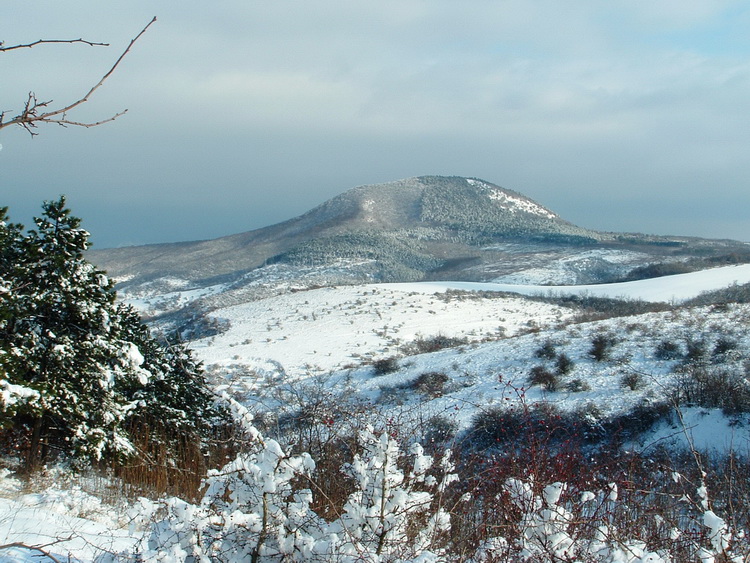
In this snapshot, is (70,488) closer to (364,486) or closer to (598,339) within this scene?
(364,486)

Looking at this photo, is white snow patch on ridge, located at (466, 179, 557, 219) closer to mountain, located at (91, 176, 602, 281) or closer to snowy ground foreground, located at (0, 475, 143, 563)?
mountain, located at (91, 176, 602, 281)

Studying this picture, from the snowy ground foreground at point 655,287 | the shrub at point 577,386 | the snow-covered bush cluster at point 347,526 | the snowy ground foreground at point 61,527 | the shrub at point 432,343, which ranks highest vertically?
the snow-covered bush cluster at point 347,526

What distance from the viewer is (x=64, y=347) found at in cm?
717

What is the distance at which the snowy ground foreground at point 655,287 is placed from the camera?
29.7m

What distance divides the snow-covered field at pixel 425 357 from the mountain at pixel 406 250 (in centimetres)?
994

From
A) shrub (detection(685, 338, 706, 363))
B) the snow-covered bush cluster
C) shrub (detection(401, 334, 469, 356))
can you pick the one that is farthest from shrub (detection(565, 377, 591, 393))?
the snow-covered bush cluster

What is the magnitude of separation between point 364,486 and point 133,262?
8423 cm

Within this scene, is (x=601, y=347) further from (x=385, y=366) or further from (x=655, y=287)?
(x=655, y=287)

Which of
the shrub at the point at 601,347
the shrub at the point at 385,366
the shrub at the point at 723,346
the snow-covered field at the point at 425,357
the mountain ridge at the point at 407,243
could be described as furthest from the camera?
the mountain ridge at the point at 407,243

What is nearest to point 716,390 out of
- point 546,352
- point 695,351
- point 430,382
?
point 695,351

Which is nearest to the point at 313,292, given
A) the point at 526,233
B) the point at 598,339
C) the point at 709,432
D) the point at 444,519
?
the point at 598,339

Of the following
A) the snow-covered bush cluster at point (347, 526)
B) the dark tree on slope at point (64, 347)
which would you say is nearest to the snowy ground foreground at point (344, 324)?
the dark tree on slope at point (64, 347)

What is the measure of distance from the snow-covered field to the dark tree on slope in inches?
52.8

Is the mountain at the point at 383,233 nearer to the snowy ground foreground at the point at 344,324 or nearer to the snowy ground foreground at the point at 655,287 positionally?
the snowy ground foreground at the point at 655,287
